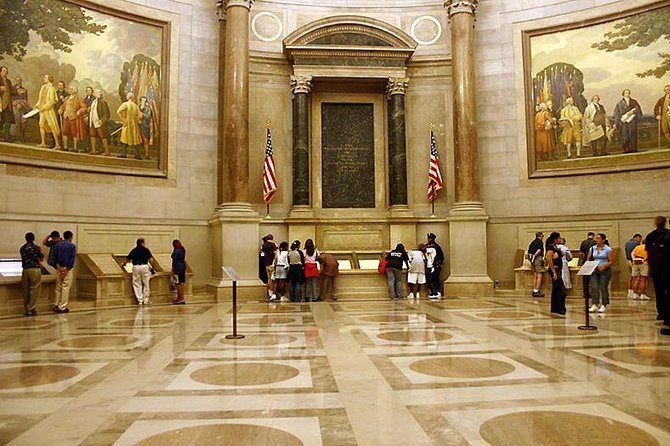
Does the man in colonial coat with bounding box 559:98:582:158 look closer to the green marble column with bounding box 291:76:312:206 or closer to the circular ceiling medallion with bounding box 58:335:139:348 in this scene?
the green marble column with bounding box 291:76:312:206

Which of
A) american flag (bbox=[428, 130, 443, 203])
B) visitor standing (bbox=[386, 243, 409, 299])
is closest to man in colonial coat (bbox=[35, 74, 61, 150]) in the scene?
visitor standing (bbox=[386, 243, 409, 299])

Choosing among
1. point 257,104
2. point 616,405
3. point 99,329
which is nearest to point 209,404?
point 616,405

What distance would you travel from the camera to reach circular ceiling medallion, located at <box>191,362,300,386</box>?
5125 millimetres

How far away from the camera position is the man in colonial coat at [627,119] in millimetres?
15375

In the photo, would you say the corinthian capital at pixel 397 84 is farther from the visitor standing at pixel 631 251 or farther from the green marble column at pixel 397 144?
the visitor standing at pixel 631 251

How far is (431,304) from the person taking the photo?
1260 centimetres

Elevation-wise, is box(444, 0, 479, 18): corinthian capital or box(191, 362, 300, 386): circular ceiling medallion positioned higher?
box(444, 0, 479, 18): corinthian capital

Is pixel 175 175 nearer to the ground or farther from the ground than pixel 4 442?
farther from the ground

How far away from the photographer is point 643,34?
15.4m

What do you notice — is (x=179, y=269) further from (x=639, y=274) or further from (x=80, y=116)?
(x=639, y=274)

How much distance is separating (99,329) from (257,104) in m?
10.0

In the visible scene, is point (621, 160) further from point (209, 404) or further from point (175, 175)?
point (209, 404)

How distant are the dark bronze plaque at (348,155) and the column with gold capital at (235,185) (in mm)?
3321

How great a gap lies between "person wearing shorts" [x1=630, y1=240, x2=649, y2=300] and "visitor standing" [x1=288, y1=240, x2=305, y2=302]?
794 centimetres
